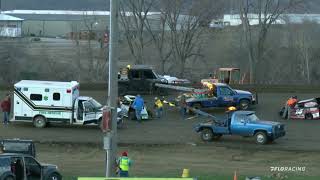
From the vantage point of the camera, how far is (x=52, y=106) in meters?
34.3

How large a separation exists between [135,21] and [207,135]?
1591 inches

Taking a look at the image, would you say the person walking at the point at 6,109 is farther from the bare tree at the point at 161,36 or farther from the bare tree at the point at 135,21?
the bare tree at the point at 161,36

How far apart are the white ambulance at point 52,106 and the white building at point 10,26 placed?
76.7 metres

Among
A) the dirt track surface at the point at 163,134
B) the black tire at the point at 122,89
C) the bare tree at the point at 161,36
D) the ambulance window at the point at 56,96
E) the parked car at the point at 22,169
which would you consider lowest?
the dirt track surface at the point at 163,134

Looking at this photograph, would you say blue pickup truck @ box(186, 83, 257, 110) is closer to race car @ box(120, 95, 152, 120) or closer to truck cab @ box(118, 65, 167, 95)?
race car @ box(120, 95, 152, 120)

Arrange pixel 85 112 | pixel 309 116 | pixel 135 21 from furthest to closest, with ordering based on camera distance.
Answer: pixel 135 21 < pixel 309 116 < pixel 85 112

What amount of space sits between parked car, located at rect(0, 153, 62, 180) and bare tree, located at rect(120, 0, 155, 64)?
48.9 meters

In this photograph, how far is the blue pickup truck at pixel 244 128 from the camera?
30703mm

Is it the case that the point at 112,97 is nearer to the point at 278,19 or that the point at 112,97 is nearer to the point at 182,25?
the point at 182,25

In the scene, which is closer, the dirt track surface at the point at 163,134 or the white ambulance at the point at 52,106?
the dirt track surface at the point at 163,134

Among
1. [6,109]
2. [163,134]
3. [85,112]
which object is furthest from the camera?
[6,109]

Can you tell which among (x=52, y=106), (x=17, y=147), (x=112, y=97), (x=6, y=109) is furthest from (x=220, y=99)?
(x=112, y=97)

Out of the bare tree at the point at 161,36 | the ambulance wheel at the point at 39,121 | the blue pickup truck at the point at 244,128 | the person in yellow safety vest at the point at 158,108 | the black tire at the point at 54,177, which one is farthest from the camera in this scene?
the bare tree at the point at 161,36

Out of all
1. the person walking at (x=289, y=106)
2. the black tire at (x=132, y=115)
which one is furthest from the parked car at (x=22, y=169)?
the person walking at (x=289, y=106)
